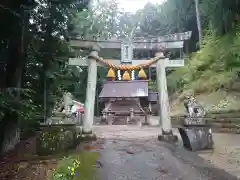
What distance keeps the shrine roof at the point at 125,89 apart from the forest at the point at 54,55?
3175 millimetres

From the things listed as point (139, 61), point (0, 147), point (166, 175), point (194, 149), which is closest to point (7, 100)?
point (0, 147)

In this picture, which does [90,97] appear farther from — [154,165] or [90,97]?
[154,165]

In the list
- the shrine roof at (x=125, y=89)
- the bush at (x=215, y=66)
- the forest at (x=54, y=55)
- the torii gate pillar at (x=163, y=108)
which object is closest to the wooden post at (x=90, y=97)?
the forest at (x=54, y=55)

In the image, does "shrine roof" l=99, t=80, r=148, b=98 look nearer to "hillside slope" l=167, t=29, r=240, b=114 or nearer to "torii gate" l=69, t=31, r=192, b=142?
"hillside slope" l=167, t=29, r=240, b=114

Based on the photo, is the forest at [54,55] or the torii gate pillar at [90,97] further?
the torii gate pillar at [90,97]

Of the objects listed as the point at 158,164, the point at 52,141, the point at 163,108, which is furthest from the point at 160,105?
the point at 52,141

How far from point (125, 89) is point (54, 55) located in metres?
12.1

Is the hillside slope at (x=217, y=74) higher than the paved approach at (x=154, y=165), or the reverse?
the hillside slope at (x=217, y=74)

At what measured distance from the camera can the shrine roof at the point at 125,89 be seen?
19.6 metres

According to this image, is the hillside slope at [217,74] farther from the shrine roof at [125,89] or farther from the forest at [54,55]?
the shrine roof at [125,89]

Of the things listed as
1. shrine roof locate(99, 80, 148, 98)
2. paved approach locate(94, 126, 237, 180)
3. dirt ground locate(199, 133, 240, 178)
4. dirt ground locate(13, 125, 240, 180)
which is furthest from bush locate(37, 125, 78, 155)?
shrine roof locate(99, 80, 148, 98)

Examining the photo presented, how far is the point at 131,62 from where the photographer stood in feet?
33.2

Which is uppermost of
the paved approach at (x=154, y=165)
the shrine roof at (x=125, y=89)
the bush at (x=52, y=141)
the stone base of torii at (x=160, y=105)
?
the shrine roof at (x=125, y=89)

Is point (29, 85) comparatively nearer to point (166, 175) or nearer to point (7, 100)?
point (7, 100)
